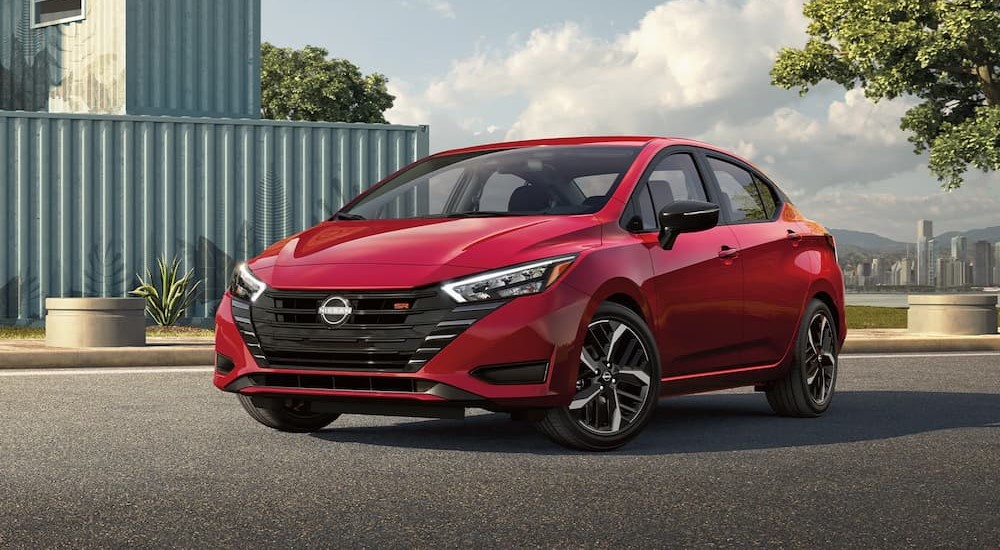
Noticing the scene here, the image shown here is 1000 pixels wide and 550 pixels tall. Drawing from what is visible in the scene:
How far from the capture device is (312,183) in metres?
21.9

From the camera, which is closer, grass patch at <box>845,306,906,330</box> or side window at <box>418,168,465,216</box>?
side window at <box>418,168,465,216</box>

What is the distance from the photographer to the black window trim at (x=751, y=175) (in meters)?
8.12

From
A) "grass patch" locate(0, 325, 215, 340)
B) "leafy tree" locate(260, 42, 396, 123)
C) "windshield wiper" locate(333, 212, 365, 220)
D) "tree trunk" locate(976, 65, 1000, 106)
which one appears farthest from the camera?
"leafy tree" locate(260, 42, 396, 123)

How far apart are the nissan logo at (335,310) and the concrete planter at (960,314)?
14.2 meters

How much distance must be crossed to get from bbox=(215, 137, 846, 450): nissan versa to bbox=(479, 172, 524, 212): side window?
14 mm

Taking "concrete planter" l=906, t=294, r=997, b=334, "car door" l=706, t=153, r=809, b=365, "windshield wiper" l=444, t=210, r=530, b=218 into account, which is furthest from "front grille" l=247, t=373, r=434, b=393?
"concrete planter" l=906, t=294, r=997, b=334

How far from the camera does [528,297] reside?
636cm

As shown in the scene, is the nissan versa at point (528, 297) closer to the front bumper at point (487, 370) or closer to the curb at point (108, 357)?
the front bumper at point (487, 370)

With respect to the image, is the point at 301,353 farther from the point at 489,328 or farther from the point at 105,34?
the point at 105,34

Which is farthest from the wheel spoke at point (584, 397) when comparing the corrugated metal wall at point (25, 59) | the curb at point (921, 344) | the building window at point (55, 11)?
the corrugated metal wall at point (25, 59)

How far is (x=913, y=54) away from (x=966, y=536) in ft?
85.4

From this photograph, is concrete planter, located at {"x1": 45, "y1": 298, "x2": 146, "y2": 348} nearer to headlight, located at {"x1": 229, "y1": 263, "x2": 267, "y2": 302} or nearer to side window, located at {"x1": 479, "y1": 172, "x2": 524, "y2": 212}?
side window, located at {"x1": 479, "y1": 172, "x2": 524, "y2": 212}

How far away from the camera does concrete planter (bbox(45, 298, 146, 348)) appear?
1488 cm

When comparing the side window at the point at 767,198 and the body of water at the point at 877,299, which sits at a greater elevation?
the side window at the point at 767,198
